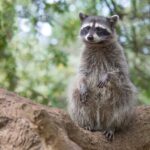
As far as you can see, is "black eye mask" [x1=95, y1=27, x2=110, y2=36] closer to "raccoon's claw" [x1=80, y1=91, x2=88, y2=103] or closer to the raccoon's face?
the raccoon's face

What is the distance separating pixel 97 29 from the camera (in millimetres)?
8961

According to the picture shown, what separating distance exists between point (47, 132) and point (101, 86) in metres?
2.90

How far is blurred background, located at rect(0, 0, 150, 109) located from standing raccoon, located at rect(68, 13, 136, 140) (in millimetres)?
2024

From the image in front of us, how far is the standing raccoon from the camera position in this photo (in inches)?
325

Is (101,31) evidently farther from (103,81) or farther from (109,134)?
(109,134)

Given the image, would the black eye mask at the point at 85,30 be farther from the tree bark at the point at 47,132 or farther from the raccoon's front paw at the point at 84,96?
the tree bark at the point at 47,132

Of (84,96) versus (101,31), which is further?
(101,31)

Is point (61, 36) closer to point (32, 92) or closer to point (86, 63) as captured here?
point (32, 92)

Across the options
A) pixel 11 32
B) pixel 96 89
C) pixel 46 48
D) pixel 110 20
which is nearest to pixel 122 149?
pixel 96 89

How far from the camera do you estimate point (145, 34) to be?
48.2ft

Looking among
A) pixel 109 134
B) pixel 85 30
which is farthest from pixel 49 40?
pixel 109 134

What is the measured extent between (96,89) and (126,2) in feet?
19.5

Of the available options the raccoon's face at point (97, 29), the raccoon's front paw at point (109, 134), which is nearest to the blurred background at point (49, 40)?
the raccoon's face at point (97, 29)

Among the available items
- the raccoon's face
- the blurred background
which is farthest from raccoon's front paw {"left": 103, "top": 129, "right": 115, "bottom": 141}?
the blurred background
